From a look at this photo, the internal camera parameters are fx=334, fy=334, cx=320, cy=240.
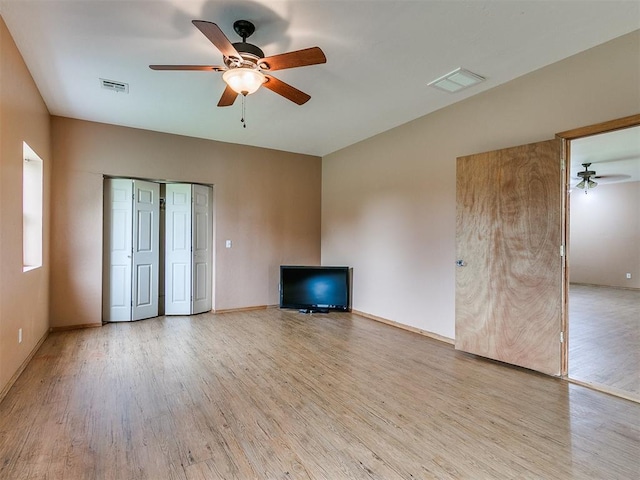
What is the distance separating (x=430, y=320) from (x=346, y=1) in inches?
138

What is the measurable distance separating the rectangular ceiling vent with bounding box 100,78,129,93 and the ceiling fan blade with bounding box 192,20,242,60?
5.91 ft

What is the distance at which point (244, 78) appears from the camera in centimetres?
250

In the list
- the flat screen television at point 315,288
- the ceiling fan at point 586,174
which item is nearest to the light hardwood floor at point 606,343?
the ceiling fan at point 586,174

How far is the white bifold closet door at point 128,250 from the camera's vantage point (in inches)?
189

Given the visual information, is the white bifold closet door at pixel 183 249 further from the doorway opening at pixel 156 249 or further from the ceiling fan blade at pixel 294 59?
the ceiling fan blade at pixel 294 59

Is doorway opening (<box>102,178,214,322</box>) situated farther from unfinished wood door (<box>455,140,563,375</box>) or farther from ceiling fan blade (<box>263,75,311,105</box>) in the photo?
unfinished wood door (<box>455,140,563,375</box>)

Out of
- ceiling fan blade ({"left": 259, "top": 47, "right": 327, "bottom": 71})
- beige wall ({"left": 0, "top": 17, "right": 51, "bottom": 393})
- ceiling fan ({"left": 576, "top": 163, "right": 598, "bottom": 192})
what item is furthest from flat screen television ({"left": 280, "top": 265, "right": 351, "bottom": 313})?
ceiling fan ({"left": 576, "top": 163, "right": 598, "bottom": 192})

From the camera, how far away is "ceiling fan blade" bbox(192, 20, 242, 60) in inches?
75.5

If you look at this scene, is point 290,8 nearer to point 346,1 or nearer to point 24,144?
point 346,1

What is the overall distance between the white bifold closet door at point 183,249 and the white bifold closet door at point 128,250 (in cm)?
25

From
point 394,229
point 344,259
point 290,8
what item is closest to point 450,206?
point 394,229

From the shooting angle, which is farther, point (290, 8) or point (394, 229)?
point (394, 229)

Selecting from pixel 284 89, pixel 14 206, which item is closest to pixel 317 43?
pixel 284 89

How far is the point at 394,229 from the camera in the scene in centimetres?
480
